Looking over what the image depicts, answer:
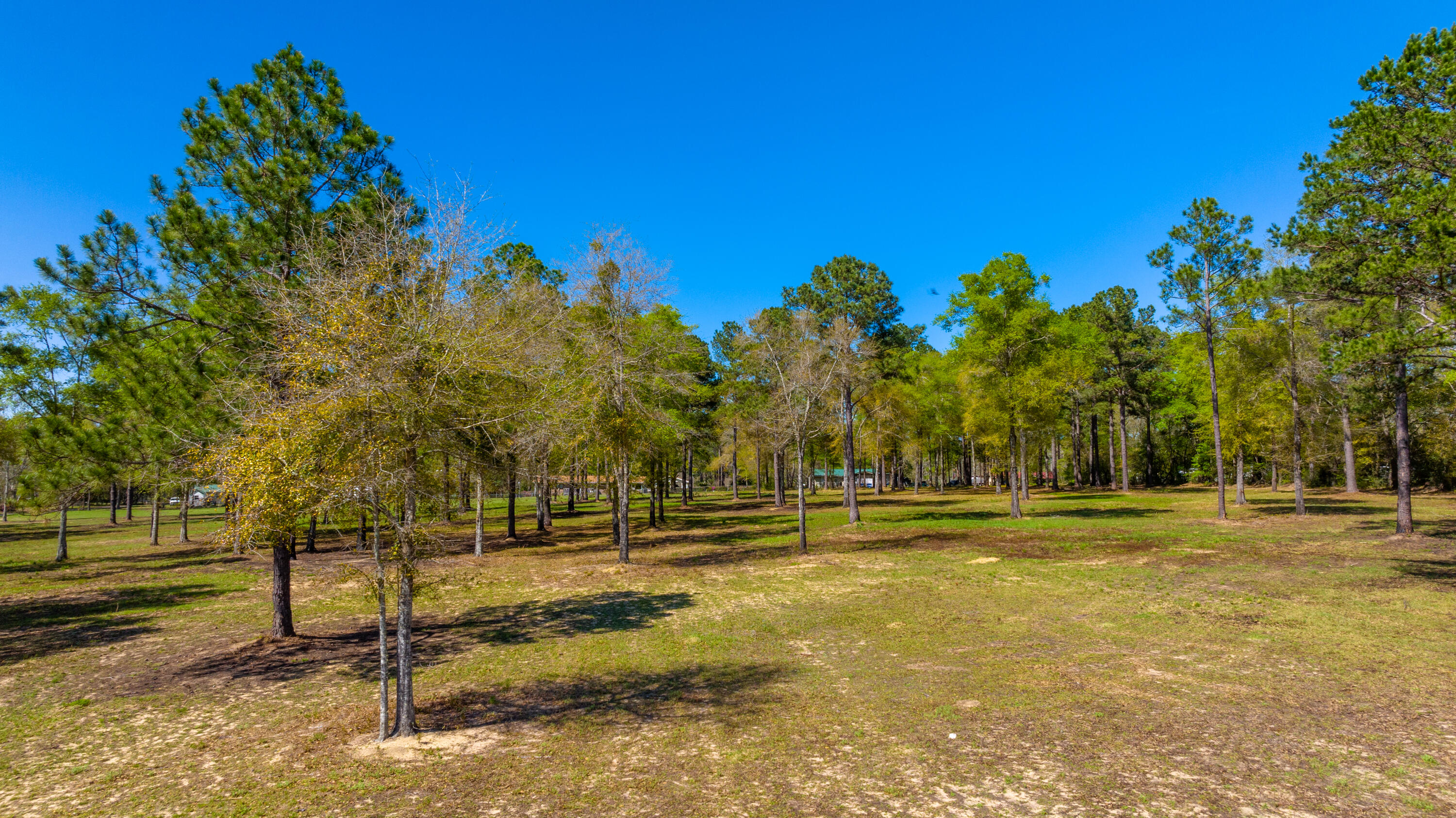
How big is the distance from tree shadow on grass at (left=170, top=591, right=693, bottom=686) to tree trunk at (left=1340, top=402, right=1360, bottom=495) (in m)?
46.0

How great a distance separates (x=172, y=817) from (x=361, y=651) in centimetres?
633

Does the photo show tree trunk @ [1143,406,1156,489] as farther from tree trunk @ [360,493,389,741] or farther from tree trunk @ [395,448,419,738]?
tree trunk @ [360,493,389,741]

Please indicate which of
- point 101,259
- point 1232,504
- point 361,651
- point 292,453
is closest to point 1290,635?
point 292,453

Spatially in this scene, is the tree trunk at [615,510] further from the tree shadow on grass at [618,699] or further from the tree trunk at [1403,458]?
the tree trunk at [1403,458]

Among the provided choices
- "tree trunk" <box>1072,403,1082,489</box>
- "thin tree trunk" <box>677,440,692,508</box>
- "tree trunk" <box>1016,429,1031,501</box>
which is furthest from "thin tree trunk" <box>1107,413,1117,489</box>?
"thin tree trunk" <box>677,440,692,508</box>

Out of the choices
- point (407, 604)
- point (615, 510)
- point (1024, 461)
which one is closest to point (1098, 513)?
point (1024, 461)

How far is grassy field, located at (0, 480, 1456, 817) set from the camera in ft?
20.1

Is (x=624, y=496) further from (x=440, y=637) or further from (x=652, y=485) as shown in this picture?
(x=652, y=485)

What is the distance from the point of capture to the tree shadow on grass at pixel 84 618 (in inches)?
505

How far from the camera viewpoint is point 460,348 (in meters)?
7.96

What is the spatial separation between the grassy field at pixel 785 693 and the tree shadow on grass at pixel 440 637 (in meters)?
0.10

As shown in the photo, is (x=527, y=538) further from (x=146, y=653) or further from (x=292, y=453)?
(x=292, y=453)

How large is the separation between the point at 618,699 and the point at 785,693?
93.6 inches

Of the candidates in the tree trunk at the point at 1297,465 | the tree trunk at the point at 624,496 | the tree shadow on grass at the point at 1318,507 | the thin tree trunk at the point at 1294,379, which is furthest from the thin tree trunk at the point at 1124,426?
the tree trunk at the point at 624,496
